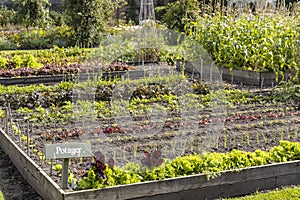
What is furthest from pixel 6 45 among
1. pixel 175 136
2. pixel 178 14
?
pixel 175 136

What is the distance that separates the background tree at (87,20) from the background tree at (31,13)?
6.49ft

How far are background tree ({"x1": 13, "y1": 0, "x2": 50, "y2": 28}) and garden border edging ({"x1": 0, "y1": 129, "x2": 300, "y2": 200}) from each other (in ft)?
43.7

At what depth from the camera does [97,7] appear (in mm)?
16188

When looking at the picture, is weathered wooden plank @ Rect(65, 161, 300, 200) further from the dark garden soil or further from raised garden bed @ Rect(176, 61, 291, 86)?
raised garden bed @ Rect(176, 61, 291, 86)

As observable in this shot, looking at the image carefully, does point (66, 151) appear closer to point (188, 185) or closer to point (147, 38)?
point (188, 185)

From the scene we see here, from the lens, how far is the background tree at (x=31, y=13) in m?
18.1

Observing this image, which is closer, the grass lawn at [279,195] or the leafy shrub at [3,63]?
the grass lawn at [279,195]

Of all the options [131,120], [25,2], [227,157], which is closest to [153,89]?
[131,120]

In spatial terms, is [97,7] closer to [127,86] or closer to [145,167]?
[127,86]

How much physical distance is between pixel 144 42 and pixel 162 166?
7.37m

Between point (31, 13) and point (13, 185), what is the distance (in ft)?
44.7

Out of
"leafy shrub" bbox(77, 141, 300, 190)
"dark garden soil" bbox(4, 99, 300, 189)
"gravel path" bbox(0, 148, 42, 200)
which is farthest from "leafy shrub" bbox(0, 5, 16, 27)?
"leafy shrub" bbox(77, 141, 300, 190)

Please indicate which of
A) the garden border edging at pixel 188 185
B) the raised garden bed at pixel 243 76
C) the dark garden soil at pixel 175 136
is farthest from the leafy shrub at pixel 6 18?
the garden border edging at pixel 188 185

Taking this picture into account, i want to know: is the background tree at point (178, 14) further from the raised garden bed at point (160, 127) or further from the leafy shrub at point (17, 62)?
the raised garden bed at point (160, 127)
